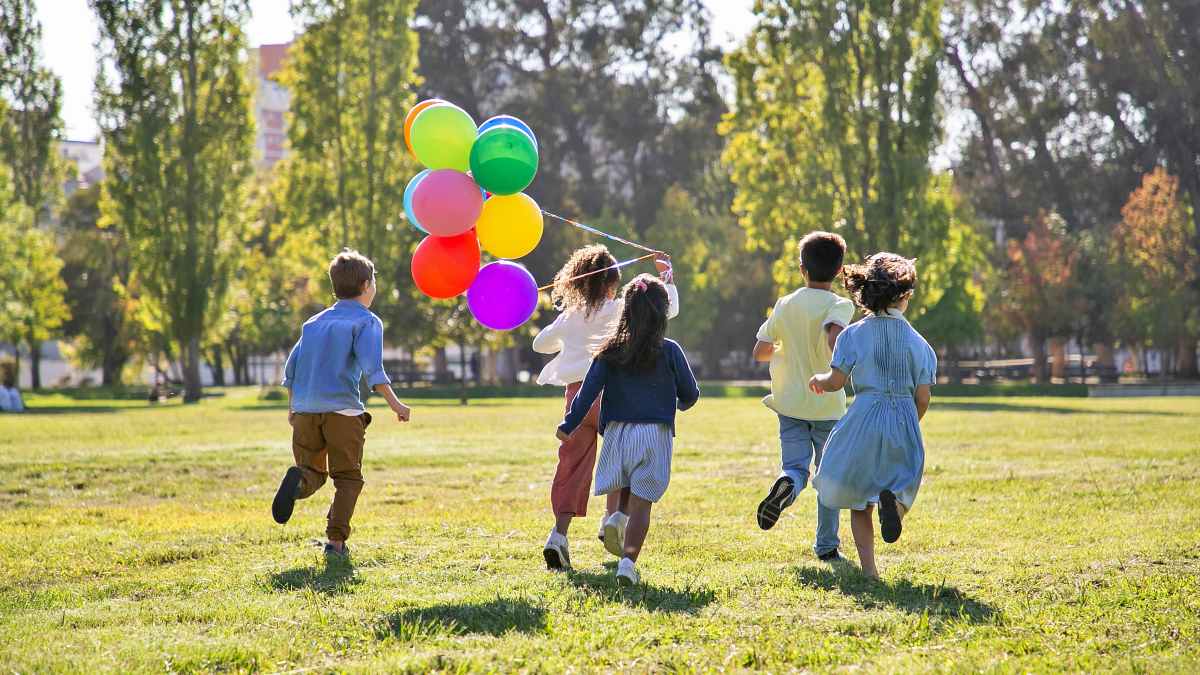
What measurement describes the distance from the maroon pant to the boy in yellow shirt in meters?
1.01

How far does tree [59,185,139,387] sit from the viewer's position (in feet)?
160

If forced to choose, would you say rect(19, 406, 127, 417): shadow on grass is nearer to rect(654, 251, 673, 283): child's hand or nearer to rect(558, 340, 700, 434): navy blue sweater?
rect(654, 251, 673, 283): child's hand

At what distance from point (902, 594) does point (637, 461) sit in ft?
4.67

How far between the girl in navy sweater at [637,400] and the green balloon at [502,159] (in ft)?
6.14

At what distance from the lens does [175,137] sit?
37.5 m

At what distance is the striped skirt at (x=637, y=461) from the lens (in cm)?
637

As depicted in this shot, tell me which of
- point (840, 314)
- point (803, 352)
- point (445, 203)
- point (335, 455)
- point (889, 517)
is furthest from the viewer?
point (445, 203)

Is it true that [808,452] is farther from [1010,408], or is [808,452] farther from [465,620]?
[1010,408]

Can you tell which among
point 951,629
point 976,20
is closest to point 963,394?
point 976,20

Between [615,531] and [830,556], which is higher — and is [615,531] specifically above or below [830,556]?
above

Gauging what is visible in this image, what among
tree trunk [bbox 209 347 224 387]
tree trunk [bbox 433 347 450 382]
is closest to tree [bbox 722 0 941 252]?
tree trunk [bbox 433 347 450 382]

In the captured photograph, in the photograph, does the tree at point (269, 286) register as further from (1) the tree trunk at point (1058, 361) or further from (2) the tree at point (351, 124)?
(1) the tree trunk at point (1058, 361)

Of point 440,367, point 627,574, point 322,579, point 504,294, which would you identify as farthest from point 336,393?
point 440,367

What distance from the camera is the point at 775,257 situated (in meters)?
54.2
